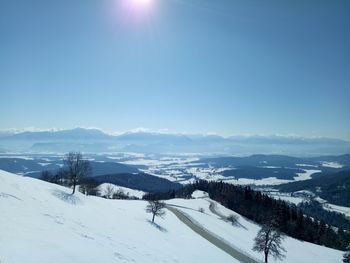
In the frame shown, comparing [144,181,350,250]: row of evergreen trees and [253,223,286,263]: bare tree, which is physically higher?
[253,223,286,263]: bare tree

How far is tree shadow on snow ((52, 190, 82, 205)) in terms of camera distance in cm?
4978

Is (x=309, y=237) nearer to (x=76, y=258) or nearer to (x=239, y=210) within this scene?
(x=239, y=210)

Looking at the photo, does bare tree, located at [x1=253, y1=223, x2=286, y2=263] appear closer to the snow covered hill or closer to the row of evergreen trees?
the snow covered hill

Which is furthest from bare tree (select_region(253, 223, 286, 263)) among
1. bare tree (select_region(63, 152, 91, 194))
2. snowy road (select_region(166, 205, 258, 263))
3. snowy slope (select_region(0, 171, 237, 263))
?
bare tree (select_region(63, 152, 91, 194))

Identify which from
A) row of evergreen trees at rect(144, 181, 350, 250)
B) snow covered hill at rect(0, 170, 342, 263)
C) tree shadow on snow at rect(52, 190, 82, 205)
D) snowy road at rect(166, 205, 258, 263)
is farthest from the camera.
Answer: row of evergreen trees at rect(144, 181, 350, 250)

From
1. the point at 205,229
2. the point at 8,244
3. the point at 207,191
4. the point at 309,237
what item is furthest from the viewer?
the point at 207,191

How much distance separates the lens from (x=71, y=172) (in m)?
70.6

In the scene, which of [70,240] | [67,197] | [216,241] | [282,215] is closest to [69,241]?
[70,240]

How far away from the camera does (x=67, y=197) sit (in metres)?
51.7

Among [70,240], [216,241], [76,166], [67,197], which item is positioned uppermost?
[76,166]

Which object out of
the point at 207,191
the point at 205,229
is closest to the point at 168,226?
the point at 205,229

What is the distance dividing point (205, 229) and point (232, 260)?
835 inches

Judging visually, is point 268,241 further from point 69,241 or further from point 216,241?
point 69,241

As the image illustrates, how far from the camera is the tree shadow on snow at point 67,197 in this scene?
4978 centimetres
